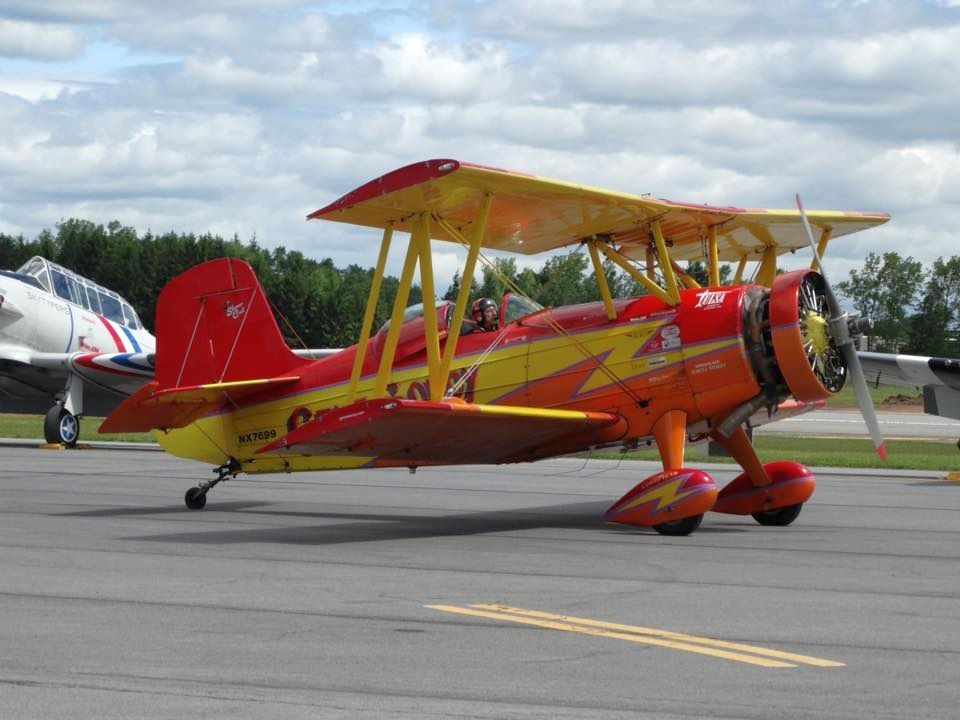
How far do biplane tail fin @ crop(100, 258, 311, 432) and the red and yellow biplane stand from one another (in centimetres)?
3

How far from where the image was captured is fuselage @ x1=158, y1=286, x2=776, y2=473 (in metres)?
12.2

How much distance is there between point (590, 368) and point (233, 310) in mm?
4534

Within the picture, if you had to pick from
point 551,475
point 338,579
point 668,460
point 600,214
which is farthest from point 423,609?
point 551,475

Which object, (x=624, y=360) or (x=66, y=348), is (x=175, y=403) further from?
(x=66, y=348)

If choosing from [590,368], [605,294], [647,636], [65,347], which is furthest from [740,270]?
[65,347]

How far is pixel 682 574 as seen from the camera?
31.2 ft

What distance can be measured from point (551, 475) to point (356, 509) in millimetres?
6607

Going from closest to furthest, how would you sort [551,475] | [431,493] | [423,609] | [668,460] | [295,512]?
[423,609], [668,460], [295,512], [431,493], [551,475]

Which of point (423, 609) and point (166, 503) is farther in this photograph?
point (166, 503)

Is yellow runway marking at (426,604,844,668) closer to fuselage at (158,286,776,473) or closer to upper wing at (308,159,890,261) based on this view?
upper wing at (308,159,890,261)

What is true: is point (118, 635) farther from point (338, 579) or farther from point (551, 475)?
point (551, 475)

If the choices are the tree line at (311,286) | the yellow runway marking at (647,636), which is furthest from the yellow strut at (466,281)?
the tree line at (311,286)

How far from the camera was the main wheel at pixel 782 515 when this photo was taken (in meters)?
13.2

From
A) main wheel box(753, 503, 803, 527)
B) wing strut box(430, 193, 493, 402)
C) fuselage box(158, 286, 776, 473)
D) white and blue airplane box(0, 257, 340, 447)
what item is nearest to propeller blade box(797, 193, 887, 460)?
fuselage box(158, 286, 776, 473)
